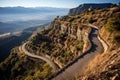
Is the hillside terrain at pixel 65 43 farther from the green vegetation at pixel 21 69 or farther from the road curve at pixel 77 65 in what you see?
the road curve at pixel 77 65

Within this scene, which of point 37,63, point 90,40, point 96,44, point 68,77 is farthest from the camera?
point 37,63

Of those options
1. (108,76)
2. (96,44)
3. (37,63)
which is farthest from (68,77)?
(37,63)

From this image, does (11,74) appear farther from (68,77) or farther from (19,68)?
(68,77)

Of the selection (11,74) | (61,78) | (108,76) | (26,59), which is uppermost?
(108,76)

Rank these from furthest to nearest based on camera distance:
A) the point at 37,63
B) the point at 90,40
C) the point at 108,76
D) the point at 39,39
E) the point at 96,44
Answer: the point at 39,39 < the point at 37,63 < the point at 90,40 < the point at 96,44 < the point at 108,76

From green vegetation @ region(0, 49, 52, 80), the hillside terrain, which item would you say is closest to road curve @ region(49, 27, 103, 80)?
the hillside terrain

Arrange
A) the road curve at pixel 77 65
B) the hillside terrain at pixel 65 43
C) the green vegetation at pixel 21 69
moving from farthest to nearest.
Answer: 1. the green vegetation at pixel 21 69
2. the hillside terrain at pixel 65 43
3. the road curve at pixel 77 65

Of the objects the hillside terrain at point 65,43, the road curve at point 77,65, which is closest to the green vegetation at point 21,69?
the hillside terrain at point 65,43

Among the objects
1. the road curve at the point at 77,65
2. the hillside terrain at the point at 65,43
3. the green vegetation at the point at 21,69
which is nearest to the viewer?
the road curve at the point at 77,65

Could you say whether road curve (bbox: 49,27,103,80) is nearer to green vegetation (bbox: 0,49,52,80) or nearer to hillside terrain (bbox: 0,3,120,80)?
hillside terrain (bbox: 0,3,120,80)

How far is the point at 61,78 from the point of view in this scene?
104 ft

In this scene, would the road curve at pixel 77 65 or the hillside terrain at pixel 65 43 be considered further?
the hillside terrain at pixel 65 43

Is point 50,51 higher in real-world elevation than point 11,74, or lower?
higher

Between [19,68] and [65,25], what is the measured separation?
2788cm
